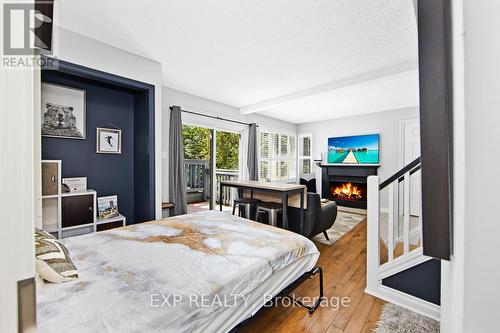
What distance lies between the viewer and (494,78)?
14.4 inches

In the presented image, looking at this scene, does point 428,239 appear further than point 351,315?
No

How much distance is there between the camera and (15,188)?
0.31 metres

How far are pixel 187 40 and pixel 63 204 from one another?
7.47 feet

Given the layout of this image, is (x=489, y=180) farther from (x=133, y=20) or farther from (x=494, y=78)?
(x=133, y=20)

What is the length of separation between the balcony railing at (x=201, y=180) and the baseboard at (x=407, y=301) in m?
3.56

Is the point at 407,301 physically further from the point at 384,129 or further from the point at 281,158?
the point at 281,158

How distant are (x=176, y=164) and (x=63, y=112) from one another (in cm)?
162

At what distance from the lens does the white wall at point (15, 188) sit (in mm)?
298

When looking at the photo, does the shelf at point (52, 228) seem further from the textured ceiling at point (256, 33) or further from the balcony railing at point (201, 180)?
the balcony railing at point (201, 180)

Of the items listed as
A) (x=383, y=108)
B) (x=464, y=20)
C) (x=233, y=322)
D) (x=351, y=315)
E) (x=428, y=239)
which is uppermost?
(x=383, y=108)

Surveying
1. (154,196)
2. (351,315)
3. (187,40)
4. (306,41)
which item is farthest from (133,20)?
(351,315)

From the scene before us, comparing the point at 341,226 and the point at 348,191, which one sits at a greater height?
the point at 348,191

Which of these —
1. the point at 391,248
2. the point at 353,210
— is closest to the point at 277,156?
the point at 353,210

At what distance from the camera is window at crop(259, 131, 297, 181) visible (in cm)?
596
